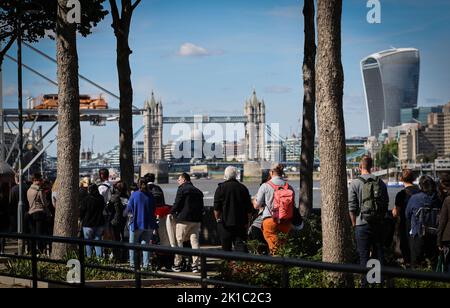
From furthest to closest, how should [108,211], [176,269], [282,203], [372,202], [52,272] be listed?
[108,211], [176,269], [282,203], [52,272], [372,202]

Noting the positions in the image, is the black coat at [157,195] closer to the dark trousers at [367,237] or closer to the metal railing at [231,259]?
the metal railing at [231,259]

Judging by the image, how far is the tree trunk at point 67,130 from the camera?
13258mm

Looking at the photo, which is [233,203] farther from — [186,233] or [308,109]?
[308,109]

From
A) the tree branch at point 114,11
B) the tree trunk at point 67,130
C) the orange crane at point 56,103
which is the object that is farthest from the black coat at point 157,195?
the orange crane at point 56,103

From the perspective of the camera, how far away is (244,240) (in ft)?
41.7

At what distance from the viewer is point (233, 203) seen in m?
12.4

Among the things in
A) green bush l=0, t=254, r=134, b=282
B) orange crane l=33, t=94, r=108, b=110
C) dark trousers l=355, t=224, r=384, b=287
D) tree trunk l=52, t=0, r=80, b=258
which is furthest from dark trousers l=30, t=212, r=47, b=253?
orange crane l=33, t=94, r=108, b=110

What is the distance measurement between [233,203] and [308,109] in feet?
18.0

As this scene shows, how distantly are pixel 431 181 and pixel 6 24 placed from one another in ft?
49.0

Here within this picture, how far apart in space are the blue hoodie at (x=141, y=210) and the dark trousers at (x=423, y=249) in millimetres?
4111

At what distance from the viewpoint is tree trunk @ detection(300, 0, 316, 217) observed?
1719 cm

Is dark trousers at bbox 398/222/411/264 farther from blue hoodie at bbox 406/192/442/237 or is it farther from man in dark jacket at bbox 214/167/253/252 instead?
man in dark jacket at bbox 214/167/253/252

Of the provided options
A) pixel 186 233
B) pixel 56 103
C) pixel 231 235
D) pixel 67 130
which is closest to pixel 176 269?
pixel 186 233

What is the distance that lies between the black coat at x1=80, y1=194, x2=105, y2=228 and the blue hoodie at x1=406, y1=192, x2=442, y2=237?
17.8 ft
